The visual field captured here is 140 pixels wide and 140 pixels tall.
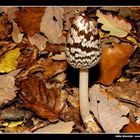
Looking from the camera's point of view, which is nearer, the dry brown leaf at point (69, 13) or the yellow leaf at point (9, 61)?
the yellow leaf at point (9, 61)

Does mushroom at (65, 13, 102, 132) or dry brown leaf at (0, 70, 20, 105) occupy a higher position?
mushroom at (65, 13, 102, 132)

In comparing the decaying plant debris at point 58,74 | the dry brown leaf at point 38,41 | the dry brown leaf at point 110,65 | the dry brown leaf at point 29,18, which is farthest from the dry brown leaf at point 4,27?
the dry brown leaf at point 110,65

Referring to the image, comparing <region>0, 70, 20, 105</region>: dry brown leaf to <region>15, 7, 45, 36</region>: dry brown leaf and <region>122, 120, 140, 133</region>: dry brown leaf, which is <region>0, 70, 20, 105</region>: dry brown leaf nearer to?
<region>15, 7, 45, 36</region>: dry brown leaf

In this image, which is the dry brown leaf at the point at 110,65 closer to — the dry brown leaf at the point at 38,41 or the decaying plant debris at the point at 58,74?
the decaying plant debris at the point at 58,74

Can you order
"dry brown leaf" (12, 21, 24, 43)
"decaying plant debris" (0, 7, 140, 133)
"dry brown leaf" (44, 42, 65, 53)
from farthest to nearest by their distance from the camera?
"dry brown leaf" (12, 21, 24, 43)
"dry brown leaf" (44, 42, 65, 53)
"decaying plant debris" (0, 7, 140, 133)

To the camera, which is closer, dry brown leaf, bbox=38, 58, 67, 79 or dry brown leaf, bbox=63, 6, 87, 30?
dry brown leaf, bbox=38, 58, 67, 79

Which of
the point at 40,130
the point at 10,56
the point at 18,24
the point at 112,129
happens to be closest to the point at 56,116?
the point at 40,130

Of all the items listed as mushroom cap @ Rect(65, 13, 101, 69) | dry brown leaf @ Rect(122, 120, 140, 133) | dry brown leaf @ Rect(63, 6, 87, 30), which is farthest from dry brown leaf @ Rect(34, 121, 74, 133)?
dry brown leaf @ Rect(63, 6, 87, 30)
